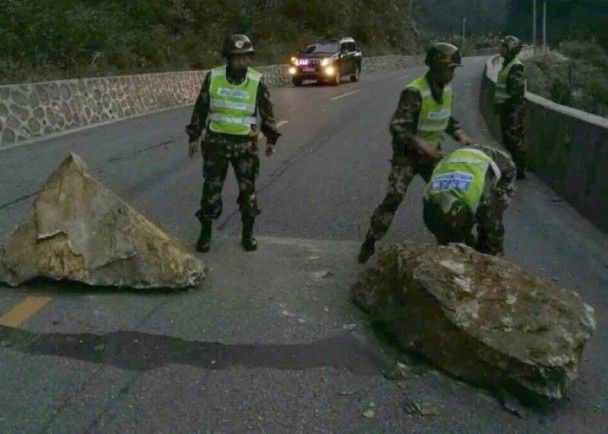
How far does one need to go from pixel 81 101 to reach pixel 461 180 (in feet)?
44.1

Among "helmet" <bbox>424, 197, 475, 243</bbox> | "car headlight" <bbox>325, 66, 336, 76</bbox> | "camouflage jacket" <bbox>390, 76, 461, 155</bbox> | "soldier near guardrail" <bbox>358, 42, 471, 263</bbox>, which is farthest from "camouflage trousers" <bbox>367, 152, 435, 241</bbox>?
"car headlight" <bbox>325, 66, 336, 76</bbox>

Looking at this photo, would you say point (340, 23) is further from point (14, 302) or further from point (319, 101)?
point (14, 302)

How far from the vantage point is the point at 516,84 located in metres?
10.3

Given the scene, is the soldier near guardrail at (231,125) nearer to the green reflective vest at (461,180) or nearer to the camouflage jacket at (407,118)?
the camouflage jacket at (407,118)

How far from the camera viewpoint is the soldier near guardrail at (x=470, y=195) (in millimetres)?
5336

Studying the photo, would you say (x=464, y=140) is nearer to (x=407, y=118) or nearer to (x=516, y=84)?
(x=407, y=118)

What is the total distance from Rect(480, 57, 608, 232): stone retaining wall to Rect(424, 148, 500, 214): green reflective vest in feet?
9.49

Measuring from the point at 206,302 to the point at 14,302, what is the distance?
1270 mm

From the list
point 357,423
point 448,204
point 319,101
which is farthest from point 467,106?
point 357,423

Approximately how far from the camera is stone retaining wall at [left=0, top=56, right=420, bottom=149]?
1450 cm

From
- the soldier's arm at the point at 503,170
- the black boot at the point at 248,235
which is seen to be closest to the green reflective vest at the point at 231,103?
the black boot at the point at 248,235

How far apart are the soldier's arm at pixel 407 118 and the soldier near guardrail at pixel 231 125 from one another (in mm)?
1197

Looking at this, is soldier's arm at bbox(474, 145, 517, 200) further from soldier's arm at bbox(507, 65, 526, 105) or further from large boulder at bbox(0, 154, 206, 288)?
soldier's arm at bbox(507, 65, 526, 105)

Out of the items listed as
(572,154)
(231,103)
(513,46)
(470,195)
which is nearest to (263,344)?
(470,195)
